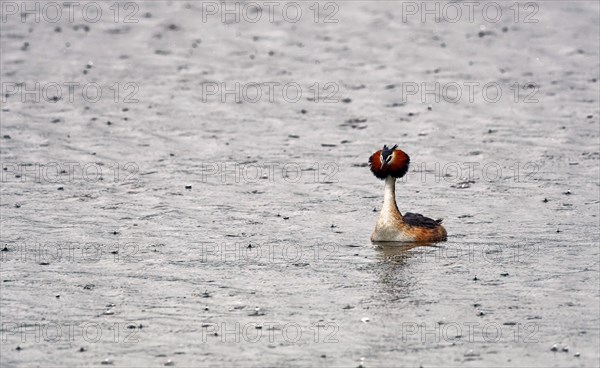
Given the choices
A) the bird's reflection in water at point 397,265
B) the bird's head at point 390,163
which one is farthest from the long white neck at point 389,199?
the bird's reflection in water at point 397,265

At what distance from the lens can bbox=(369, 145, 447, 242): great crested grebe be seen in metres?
21.2

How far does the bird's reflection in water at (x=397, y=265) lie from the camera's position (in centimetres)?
1886

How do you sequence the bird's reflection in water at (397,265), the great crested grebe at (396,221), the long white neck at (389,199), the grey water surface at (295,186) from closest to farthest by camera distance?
the grey water surface at (295,186) → the bird's reflection in water at (397,265) → the great crested grebe at (396,221) → the long white neck at (389,199)

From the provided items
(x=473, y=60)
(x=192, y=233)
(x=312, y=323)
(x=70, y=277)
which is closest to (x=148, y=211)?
(x=192, y=233)

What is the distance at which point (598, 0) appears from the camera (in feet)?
116

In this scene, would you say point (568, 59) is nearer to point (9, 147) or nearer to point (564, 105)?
point (564, 105)

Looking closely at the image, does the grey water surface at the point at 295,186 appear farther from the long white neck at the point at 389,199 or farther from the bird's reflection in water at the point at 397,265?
the long white neck at the point at 389,199

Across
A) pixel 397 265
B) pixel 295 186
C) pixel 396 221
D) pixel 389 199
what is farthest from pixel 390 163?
pixel 295 186

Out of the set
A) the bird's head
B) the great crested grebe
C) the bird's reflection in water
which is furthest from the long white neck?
the bird's reflection in water

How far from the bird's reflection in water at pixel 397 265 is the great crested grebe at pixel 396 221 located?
0.12 meters

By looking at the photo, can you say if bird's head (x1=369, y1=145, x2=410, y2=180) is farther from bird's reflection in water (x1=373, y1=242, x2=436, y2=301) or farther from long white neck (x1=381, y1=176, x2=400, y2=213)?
bird's reflection in water (x1=373, y1=242, x2=436, y2=301)

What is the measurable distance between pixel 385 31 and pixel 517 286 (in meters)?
16.0

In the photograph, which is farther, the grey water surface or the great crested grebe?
the great crested grebe

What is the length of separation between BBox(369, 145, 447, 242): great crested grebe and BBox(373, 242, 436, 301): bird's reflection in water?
12 centimetres
